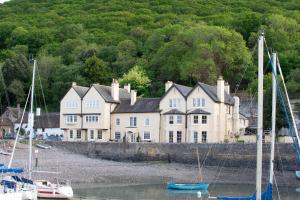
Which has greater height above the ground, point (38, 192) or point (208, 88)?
point (208, 88)

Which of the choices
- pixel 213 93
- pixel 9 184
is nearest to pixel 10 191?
pixel 9 184

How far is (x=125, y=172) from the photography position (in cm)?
5247

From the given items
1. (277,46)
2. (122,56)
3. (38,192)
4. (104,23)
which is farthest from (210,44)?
(104,23)

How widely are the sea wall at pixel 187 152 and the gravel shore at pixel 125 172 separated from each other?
1.06 m

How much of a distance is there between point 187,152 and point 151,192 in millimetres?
16454

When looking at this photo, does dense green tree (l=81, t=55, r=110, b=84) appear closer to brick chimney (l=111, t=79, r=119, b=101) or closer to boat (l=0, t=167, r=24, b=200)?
brick chimney (l=111, t=79, r=119, b=101)

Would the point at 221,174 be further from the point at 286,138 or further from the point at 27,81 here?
the point at 27,81

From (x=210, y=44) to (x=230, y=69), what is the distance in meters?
5.19

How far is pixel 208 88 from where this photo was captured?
6650cm

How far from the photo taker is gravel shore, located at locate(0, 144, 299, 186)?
160ft

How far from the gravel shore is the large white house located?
8545mm

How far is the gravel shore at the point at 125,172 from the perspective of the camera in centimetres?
4869

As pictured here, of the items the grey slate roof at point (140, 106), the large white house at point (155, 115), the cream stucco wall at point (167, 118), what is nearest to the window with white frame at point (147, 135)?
the large white house at point (155, 115)

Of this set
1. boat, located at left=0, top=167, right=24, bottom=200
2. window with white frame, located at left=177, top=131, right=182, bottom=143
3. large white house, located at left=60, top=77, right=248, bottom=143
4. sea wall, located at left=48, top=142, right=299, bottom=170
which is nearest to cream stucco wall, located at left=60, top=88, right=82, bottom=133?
large white house, located at left=60, top=77, right=248, bottom=143
